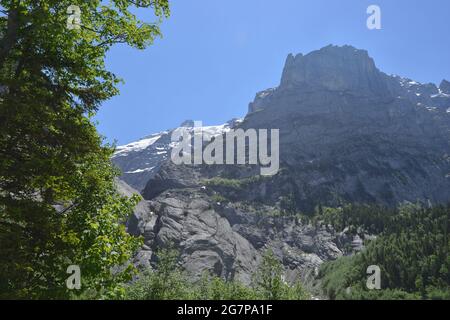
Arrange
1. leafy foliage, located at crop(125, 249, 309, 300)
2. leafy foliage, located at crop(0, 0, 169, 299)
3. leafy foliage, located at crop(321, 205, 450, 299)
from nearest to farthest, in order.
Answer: leafy foliage, located at crop(0, 0, 169, 299), leafy foliage, located at crop(125, 249, 309, 300), leafy foliage, located at crop(321, 205, 450, 299)

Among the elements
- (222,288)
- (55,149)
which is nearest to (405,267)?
(222,288)

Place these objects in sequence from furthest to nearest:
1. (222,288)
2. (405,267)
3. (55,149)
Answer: (405,267) → (222,288) → (55,149)

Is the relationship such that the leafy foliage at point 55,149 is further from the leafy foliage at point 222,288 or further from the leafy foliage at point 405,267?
the leafy foliage at point 405,267

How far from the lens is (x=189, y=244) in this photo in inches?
6545

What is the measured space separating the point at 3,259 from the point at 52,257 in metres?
1.72

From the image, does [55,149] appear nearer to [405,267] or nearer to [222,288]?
[222,288]

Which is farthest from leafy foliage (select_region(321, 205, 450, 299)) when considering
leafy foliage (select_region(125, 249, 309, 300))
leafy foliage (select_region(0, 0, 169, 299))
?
leafy foliage (select_region(0, 0, 169, 299))

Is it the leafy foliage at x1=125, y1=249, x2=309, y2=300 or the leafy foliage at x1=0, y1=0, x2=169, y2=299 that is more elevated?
the leafy foliage at x1=0, y1=0, x2=169, y2=299

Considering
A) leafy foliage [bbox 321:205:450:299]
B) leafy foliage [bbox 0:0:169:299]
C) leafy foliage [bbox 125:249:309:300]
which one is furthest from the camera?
leafy foliage [bbox 321:205:450:299]

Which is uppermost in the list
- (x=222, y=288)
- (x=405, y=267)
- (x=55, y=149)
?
(x=55, y=149)

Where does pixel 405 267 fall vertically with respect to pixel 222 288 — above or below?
below

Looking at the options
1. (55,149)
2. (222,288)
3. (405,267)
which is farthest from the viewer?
(405,267)

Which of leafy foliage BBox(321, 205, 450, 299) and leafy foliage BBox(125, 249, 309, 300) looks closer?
leafy foliage BBox(125, 249, 309, 300)

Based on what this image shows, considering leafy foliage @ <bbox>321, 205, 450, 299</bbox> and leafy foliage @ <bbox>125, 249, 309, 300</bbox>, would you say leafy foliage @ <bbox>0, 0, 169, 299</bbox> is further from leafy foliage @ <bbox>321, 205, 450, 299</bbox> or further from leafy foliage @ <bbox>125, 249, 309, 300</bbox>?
leafy foliage @ <bbox>321, 205, 450, 299</bbox>
